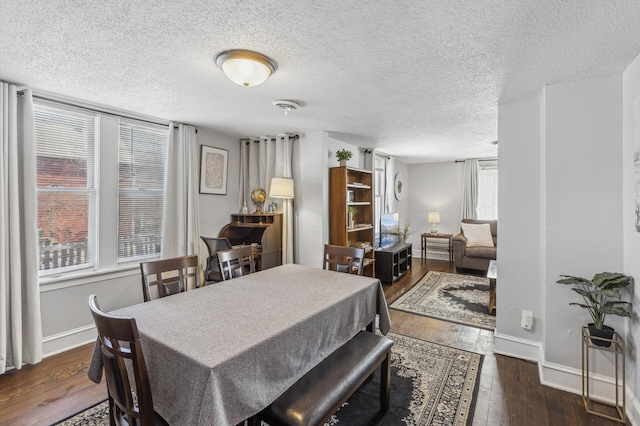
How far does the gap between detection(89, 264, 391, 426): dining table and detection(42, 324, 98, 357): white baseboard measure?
1794 mm

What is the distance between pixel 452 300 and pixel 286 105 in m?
3.33

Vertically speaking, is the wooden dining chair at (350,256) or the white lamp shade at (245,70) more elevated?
the white lamp shade at (245,70)

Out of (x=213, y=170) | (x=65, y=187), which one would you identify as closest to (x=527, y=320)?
(x=213, y=170)

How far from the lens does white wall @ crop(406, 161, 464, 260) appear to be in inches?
273

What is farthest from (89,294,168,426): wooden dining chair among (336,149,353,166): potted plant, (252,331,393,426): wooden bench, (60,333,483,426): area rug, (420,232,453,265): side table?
(420,232,453,265): side table

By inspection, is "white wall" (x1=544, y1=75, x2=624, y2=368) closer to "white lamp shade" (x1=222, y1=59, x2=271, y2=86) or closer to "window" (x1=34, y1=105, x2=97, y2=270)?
"white lamp shade" (x1=222, y1=59, x2=271, y2=86)

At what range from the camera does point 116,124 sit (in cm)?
320

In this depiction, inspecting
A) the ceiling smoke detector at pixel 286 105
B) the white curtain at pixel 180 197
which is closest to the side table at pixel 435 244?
the ceiling smoke detector at pixel 286 105

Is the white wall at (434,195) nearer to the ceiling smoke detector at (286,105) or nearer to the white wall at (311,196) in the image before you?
the white wall at (311,196)

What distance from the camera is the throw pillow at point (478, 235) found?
562 cm

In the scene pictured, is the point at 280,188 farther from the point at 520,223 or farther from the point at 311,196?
the point at 520,223

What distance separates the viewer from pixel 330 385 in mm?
1472

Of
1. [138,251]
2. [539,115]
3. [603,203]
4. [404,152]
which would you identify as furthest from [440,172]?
[138,251]

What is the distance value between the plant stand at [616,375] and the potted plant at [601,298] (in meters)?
0.04
